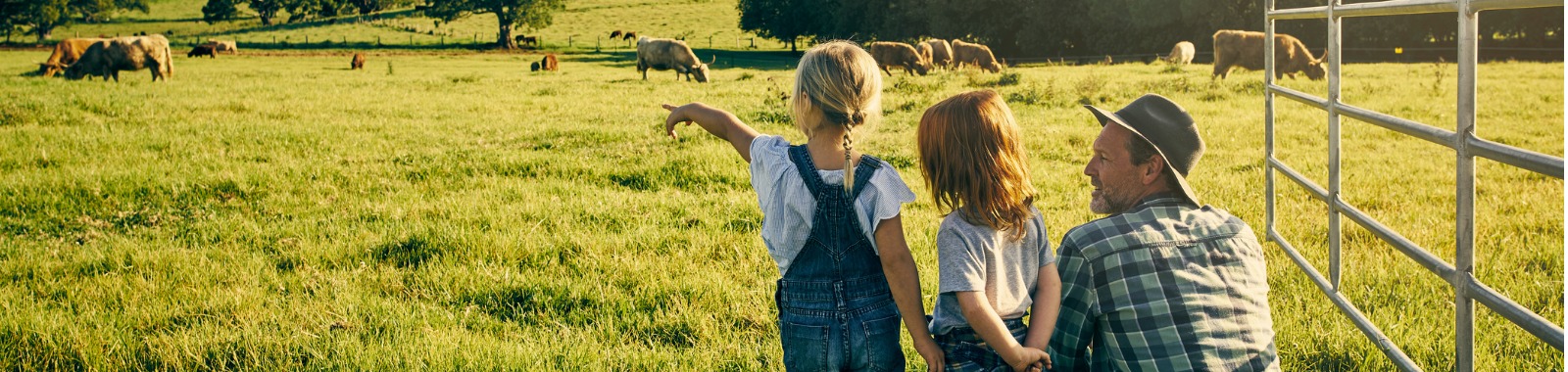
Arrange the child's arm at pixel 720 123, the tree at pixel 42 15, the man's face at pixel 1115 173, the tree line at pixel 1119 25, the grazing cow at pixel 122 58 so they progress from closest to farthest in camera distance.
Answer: the man's face at pixel 1115 173 → the child's arm at pixel 720 123 → the grazing cow at pixel 122 58 → the tree line at pixel 1119 25 → the tree at pixel 42 15

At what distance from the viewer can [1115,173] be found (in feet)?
9.63

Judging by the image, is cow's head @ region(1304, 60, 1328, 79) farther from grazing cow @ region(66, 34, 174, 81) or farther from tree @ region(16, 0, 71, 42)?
tree @ region(16, 0, 71, 42)

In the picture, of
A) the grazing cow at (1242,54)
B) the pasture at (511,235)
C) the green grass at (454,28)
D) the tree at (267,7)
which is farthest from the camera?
the tree at (267,7)

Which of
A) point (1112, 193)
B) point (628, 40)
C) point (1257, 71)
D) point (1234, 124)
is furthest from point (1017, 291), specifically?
point (628, 40)

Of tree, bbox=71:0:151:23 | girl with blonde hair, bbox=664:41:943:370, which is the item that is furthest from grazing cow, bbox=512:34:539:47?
girl with blonde hair, bbox=664:41:943:370

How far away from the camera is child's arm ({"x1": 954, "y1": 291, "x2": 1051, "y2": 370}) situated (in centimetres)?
263

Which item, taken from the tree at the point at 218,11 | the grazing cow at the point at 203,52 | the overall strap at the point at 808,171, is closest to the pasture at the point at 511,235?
the overall strap at the point at 808,171

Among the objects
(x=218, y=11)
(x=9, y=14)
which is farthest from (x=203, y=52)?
(x=218, y=11)

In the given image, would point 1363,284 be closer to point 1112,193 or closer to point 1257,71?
point 1112,193

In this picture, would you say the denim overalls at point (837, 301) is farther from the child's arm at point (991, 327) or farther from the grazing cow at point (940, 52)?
the grazing cow at point (940, 52)

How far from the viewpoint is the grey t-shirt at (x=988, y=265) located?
265 cm

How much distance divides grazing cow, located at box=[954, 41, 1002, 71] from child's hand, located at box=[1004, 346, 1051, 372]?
29.6 metres

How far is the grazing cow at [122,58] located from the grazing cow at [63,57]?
3.29 meters

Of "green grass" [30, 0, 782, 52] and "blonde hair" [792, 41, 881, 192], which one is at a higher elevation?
"green grass" [30, 0, 782, 52]
